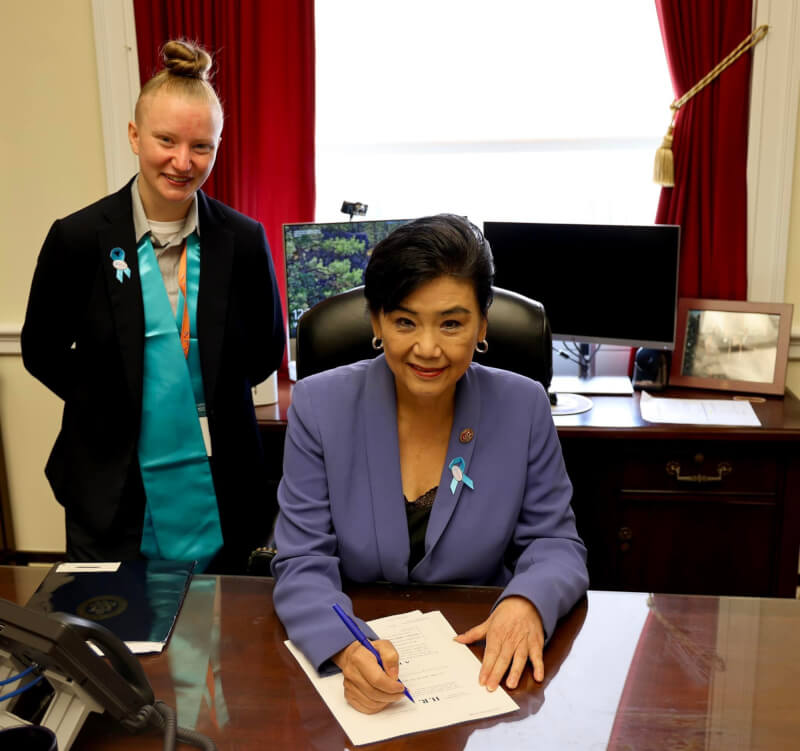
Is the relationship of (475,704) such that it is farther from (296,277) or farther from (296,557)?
(296,277)

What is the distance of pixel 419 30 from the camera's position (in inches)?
120

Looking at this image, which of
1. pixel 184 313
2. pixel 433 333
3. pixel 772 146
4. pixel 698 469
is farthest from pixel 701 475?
pixel 184 313

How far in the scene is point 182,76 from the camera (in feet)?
6.48

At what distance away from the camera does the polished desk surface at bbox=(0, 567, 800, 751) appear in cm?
114

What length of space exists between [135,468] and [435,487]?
832 millimetres

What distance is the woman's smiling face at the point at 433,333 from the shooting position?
1504mm

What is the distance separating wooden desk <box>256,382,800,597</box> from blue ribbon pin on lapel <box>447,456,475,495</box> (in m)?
0.98

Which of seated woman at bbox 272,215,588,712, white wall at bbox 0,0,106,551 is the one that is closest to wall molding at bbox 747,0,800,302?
seated woman at bbox 272,215,588,712

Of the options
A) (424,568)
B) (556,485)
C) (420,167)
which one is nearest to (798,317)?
(420,167)

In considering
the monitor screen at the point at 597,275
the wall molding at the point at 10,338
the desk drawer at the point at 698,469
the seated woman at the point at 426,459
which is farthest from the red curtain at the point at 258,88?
the seated woman at the point at 426,459

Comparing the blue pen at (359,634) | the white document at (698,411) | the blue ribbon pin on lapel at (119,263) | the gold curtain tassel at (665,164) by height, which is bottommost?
the white document at (698,411)

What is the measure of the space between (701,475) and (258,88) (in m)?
1.82

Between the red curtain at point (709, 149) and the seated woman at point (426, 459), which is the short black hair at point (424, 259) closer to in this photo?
the seated woman at point (426, 459)

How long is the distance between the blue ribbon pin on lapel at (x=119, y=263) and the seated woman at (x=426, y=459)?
61 cm
